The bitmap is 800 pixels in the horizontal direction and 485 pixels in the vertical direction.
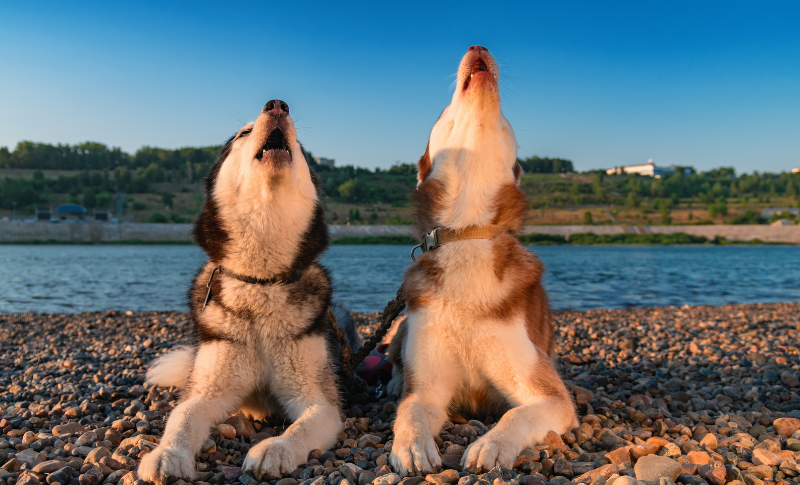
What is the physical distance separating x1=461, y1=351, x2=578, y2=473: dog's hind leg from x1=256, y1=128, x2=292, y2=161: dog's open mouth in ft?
6.52

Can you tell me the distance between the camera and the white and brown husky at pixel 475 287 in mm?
3170

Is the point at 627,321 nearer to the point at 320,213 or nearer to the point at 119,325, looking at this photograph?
the point at 320,213

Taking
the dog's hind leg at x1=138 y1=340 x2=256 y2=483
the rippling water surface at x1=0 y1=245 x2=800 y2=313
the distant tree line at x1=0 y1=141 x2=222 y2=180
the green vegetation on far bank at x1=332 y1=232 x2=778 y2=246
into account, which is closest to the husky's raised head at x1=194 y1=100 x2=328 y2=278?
the dog's hind leg at x1=138 y1=340 x2=256 y2=483

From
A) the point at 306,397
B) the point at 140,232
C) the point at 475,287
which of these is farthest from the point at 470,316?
the point at 140,232

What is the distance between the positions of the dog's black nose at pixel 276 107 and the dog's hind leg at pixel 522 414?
2267 millimetres

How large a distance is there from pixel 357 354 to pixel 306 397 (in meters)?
1.09

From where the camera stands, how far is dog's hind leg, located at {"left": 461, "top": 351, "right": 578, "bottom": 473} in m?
2.50

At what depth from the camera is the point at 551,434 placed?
288 cm

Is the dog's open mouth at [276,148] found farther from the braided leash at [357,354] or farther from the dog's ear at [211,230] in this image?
the braided leash at [357,354]

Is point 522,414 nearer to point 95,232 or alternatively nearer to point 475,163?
point 475,163

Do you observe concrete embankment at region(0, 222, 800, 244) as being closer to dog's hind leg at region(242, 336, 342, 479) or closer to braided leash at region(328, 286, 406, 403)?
braided leash at region(328, 286, 406, 403)

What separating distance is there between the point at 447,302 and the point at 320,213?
1.18 metres

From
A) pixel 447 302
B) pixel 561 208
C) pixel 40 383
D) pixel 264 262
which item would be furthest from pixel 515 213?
pixel 561 208

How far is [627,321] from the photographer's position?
1007 centimetres
